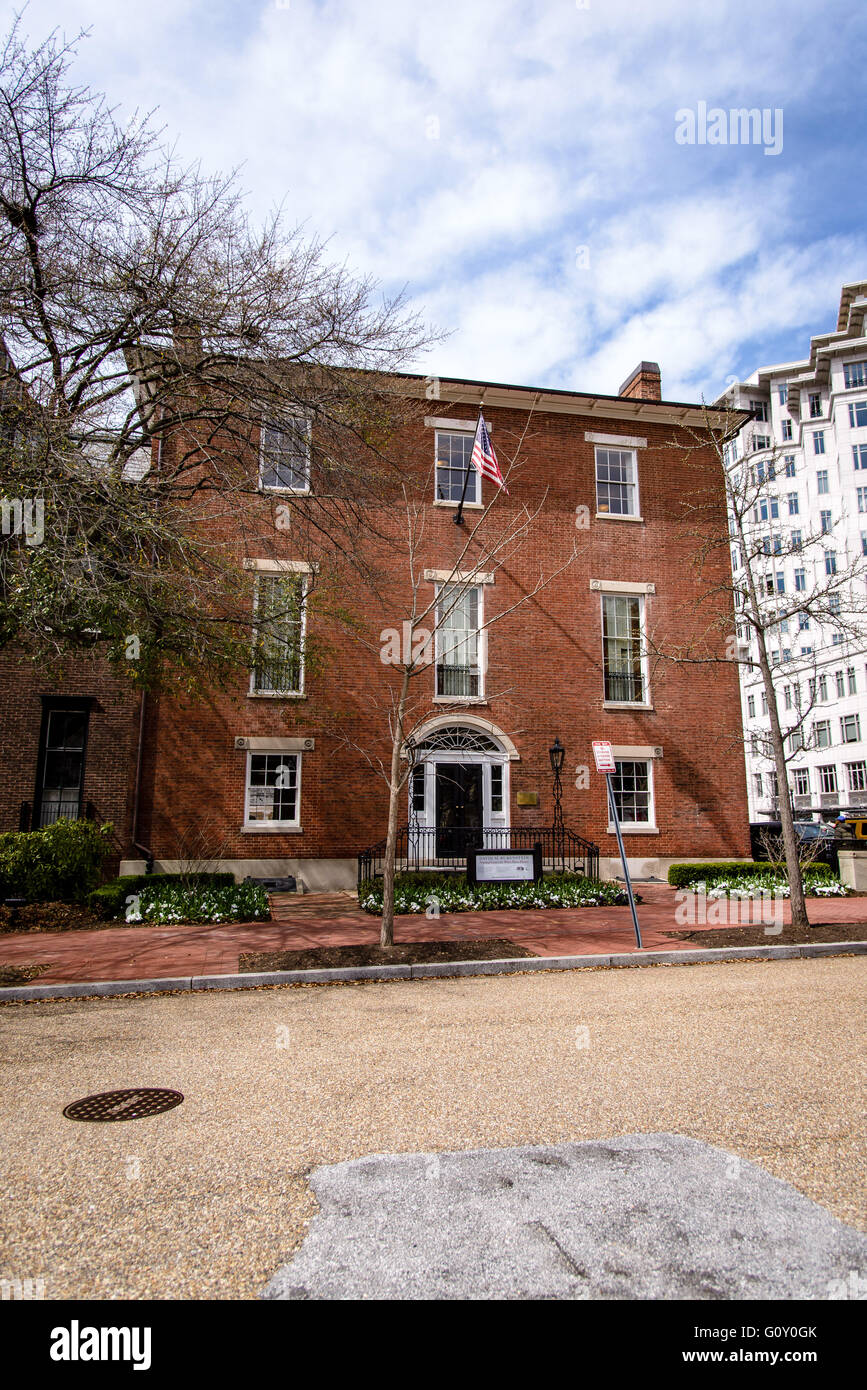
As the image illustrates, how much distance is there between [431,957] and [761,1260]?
720 cm

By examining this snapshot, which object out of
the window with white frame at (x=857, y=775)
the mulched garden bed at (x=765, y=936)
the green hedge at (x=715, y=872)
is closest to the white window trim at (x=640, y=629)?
the green hedge at (x=715, y=872)

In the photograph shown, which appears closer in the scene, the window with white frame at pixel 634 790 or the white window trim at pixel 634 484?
the window with white frame at pixel 634 790

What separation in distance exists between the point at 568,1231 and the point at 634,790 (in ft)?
56.3

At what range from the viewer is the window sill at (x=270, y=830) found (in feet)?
57.9

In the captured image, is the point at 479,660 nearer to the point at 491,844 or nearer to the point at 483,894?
the point at 491,844

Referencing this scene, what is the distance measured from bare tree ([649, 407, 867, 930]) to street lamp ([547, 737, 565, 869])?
328 cm

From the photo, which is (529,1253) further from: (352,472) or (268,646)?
(268,646)

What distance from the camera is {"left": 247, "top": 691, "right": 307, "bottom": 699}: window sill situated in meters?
18.1

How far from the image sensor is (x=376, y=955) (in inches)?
385

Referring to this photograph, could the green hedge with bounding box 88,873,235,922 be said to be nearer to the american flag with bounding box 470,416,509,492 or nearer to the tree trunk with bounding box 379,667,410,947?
the tree trunk with bounding box 379,667,410,947

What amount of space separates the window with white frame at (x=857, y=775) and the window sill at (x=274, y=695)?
1595 inches

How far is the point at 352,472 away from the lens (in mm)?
11312

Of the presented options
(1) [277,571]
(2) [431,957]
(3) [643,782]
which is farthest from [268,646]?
(3) [643,782]

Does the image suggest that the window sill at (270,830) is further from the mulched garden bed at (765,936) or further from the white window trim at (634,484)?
the white window trim at (634,484)
